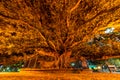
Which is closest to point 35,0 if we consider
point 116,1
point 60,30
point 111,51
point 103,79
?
point 60,30

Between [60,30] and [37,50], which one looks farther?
[37,50]

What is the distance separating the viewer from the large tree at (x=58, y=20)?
29.0ft

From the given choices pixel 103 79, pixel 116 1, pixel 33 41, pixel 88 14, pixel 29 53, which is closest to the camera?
pixel 103 79

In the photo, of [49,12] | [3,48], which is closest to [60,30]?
[49,12]

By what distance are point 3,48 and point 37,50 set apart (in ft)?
6.28

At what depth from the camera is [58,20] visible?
9.10 m

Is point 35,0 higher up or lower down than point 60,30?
higher up

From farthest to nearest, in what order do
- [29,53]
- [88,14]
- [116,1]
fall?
1. [29,53]
2. [88,14]
3. [116,1]

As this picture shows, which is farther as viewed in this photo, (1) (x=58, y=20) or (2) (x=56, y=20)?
(2) (x=56, y=20)

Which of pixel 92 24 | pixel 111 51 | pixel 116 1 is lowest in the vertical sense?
pixel 111 51

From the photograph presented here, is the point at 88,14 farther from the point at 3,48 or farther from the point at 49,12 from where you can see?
the point at 3,48

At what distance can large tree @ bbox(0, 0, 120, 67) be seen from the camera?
884 centimetres

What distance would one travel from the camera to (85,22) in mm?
9586

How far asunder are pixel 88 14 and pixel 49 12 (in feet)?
5.82
